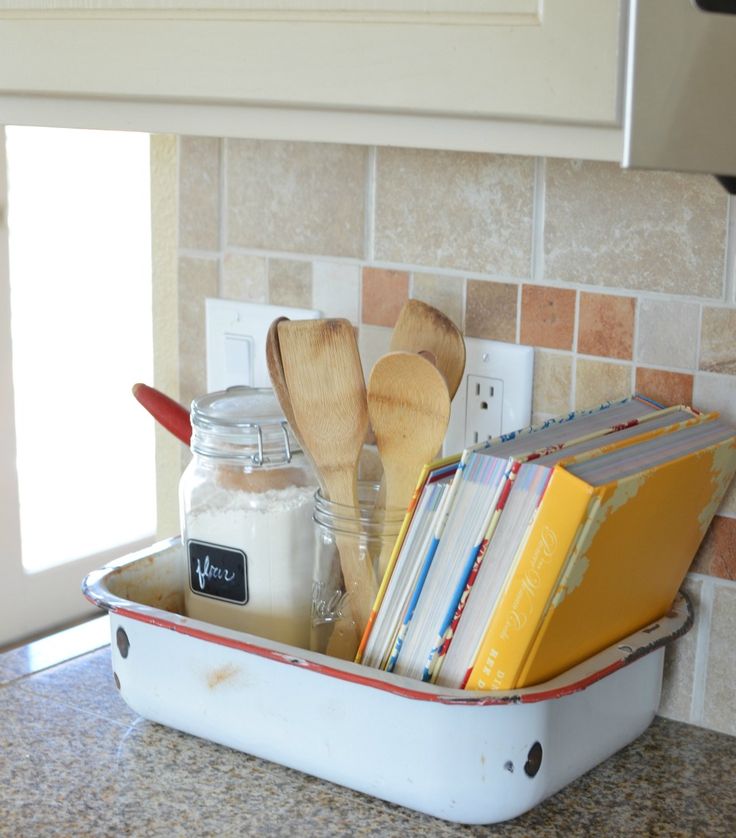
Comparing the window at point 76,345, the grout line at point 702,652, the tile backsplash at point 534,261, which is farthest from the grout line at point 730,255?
the window at point 76,345

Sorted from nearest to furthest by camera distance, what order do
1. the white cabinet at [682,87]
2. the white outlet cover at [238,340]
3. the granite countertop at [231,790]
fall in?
the white cabinet at [682,87] → the granite countertop at [231,790] → the white outlet cover at [238,340]

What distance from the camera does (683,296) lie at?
34.2 inches

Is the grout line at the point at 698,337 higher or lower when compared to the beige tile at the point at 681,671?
higher

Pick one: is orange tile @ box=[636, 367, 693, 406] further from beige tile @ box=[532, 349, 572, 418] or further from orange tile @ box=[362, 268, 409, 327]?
orange tile @ box=[362, 268, 409, 327]

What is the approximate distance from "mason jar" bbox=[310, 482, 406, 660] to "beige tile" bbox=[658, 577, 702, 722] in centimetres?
25

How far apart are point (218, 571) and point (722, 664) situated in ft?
1.30

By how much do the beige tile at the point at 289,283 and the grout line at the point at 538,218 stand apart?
0.73ft

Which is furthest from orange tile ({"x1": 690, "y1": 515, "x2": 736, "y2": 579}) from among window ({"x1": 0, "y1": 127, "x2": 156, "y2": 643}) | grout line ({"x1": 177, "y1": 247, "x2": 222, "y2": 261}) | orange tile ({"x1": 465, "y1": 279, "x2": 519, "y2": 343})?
window ({"x1": 0, "y1": 127, "x2": 156, "y2": 643})

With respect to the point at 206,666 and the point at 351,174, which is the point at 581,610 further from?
the point at 351,174

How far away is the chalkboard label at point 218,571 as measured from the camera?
34.8 inches

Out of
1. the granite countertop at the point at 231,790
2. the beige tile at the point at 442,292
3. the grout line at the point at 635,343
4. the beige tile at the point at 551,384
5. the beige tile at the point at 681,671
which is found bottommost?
Answer: the granite countertop at the point at 231,790

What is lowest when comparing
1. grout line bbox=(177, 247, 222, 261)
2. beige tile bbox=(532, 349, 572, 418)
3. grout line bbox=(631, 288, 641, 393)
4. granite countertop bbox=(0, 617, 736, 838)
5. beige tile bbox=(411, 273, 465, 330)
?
granite countertop bbox=(0, 617, 736, 838)

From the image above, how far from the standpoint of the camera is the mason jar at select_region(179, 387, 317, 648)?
0.88 metres

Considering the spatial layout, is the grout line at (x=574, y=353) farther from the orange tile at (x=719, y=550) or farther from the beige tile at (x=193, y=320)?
the beige tile at (x=193, y=320)
